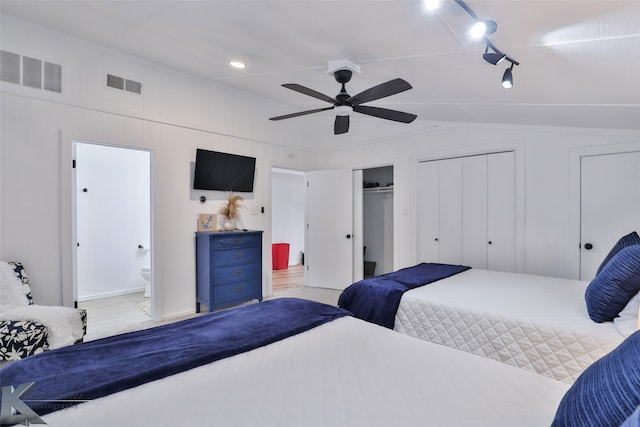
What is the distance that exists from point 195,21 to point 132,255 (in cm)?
384

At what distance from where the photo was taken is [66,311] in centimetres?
250

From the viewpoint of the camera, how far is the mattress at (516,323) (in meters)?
1.78

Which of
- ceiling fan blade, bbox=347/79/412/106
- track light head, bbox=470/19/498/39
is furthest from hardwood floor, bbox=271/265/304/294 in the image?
track light head, bbox=470/19/498/39

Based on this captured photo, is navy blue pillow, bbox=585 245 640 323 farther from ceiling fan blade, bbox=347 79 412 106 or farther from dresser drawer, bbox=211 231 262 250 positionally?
dresser drawer, bbox=211 231 262 250

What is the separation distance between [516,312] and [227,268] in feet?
9.84

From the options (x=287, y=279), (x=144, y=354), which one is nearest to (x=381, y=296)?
(x=144, y=354)

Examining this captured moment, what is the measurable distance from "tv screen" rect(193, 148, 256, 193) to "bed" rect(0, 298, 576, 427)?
8.80 feet

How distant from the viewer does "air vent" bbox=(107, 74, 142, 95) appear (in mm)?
3248

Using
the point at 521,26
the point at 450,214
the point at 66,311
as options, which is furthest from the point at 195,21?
the point at 450,214

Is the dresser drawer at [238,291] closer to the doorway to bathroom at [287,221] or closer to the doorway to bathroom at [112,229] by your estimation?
the doorway to bathroom at [112,229]

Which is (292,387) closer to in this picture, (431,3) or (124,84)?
(431,3)

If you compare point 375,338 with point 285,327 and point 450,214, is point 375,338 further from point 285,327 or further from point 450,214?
point 450,214

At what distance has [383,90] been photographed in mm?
2357

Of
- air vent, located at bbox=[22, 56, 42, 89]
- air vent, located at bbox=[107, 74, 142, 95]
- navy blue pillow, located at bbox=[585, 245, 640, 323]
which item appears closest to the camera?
navy blue pillow, located at bbox=[585, 245, 640, 323]
